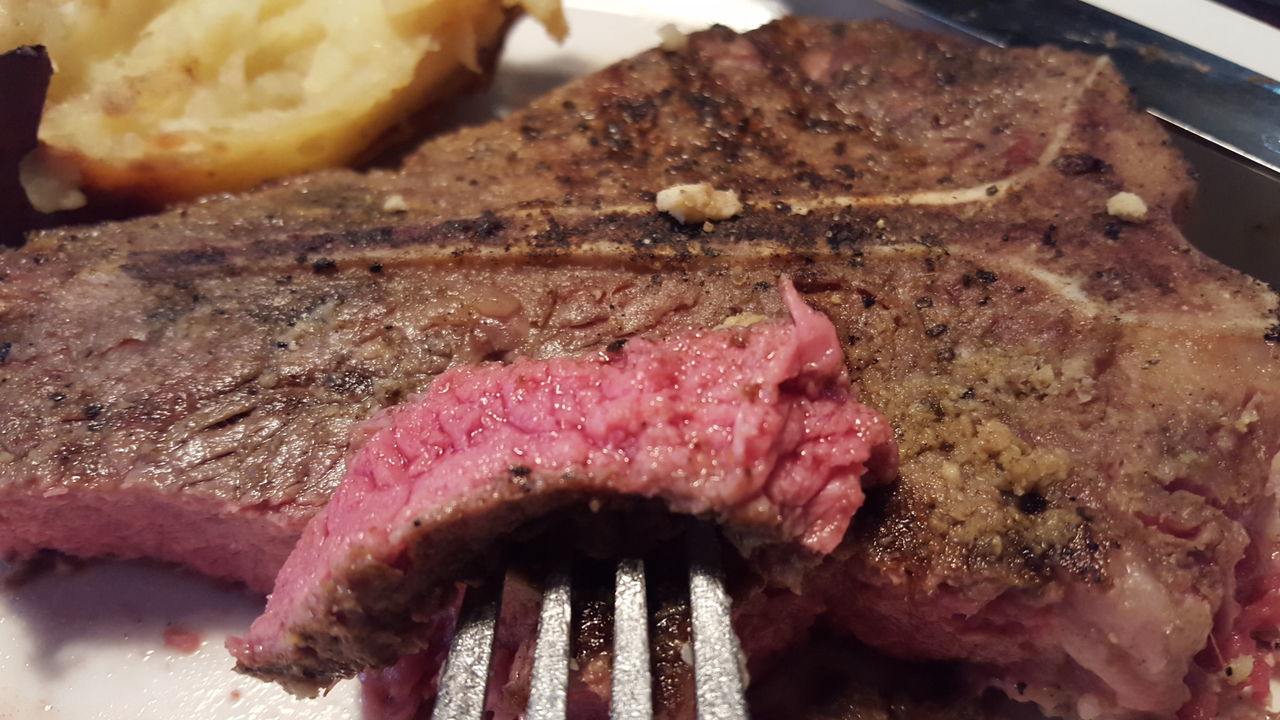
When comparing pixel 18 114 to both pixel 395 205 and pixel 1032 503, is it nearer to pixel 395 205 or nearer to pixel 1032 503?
pixel 395 205

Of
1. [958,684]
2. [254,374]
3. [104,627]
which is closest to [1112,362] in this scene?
[958,684]

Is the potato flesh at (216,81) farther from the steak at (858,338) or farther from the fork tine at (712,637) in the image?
the fork tine at (712,637)

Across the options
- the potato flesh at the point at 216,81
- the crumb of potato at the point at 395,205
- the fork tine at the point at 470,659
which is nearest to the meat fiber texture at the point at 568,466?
the fork tine at the point at 470,659

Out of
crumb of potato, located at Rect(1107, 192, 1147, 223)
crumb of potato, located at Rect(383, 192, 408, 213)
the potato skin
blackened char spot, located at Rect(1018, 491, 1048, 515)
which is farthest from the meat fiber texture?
the potato skin

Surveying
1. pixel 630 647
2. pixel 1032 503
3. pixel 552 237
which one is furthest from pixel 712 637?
pixel 552 237

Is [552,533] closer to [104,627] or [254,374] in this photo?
[254,374]

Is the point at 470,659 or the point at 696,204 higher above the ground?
the point at 696,204

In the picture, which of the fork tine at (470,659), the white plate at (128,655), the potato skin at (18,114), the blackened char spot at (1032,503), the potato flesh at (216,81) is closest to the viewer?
the fork tine at (470,659)
